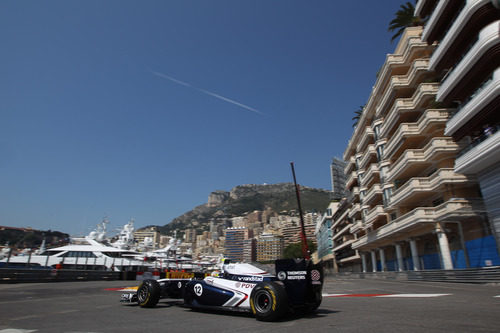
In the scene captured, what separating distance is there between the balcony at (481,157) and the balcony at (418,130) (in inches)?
223

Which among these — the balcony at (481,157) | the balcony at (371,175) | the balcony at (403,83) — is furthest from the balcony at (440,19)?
the balcony at (371,175)

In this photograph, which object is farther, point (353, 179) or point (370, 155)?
point (353, 179)

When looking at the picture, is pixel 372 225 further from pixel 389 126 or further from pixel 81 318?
pixel 81 318

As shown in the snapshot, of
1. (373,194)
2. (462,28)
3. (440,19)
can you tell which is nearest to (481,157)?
(462,28)

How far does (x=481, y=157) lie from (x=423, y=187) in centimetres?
836

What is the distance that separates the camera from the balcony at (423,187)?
24.2 metres

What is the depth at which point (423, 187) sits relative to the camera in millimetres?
27062

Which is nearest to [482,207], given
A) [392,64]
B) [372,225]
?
[392,64]

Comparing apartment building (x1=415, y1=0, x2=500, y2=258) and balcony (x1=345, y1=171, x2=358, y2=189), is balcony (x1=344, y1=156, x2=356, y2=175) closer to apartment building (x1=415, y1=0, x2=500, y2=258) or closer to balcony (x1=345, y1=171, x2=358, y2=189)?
balcony (x1=345, y1=171, x2=358, y2=189)

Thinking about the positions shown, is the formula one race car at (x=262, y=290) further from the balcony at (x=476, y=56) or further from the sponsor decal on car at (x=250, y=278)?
the balcony at (x=476, y=56)

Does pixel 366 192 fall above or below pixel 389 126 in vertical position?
below

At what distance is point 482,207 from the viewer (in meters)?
22.7

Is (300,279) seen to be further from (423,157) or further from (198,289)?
(423,157)

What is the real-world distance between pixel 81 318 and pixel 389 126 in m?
34.1
